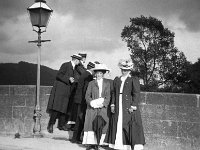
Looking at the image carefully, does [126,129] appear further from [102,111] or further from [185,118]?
[185,118]

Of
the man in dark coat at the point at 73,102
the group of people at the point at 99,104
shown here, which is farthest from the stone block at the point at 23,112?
the man in dark coat at the point at 73,102

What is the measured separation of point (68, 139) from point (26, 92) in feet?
5.75

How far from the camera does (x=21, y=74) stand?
2572 centimetres

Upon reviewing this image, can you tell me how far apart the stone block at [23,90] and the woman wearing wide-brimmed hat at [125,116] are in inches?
116

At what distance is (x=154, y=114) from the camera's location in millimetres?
8391

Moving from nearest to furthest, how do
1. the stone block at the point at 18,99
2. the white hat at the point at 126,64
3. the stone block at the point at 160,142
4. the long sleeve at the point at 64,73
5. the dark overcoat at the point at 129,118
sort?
1. the dark overcoat at the point at 129,118
2. the white hat at the point at 126,64
3. the stone block at the point at 160,142
4. the long sleeve at the point at 64,73
5. the stone block at the point at 18,99

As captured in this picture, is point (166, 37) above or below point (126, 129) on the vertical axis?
above

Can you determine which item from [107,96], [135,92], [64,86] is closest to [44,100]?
[64,86]

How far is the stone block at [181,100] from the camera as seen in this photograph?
808 cm

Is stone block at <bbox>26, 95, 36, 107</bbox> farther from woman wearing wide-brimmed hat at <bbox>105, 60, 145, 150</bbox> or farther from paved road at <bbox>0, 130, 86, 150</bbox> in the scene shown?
woman wearing wide-brimmed hat at <bbox>105, 60, 145, 150</bbox>

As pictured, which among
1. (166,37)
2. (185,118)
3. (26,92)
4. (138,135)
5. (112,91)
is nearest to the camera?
(138,135)

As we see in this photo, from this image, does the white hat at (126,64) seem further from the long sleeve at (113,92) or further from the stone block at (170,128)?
the stone block at (170,128)

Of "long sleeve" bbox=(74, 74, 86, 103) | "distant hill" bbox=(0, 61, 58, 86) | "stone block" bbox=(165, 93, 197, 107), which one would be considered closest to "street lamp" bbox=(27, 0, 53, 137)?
"long sleeve" bbox=(74, 74, 86, 103)

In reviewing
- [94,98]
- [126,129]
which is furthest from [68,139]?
[126,129]
